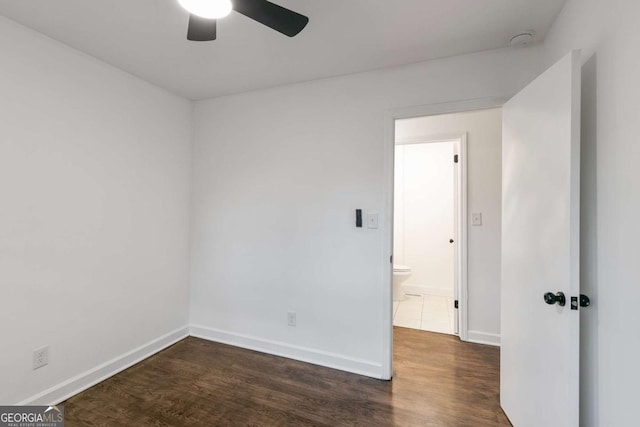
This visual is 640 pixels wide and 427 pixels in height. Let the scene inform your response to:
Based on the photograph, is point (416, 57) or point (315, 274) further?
point (315, 274)

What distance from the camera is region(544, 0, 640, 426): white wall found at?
1.03 metres

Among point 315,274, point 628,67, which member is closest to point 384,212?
point 315,274

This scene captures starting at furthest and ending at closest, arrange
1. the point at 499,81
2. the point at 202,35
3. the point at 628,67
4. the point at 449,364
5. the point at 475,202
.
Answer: the point at 475,202 → the point at 449,364 → the point at 499,81 → the point at 202,35 → the point at 628,67

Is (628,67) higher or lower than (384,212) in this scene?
higher

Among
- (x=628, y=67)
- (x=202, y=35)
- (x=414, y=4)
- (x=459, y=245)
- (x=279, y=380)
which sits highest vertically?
(x=414, y=4)

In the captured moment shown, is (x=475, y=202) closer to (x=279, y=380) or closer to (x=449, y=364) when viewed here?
(x=449, y=364)

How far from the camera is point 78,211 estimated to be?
6.80ft

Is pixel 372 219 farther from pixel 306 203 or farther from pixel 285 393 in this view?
pixel 285 393

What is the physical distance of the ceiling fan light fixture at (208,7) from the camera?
1105 millimetres

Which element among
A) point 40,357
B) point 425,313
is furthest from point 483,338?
point 40,357

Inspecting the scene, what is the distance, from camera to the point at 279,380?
223 cm

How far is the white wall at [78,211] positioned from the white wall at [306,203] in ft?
1.32

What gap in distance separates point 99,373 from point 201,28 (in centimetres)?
247

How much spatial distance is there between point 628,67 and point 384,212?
1450mm
